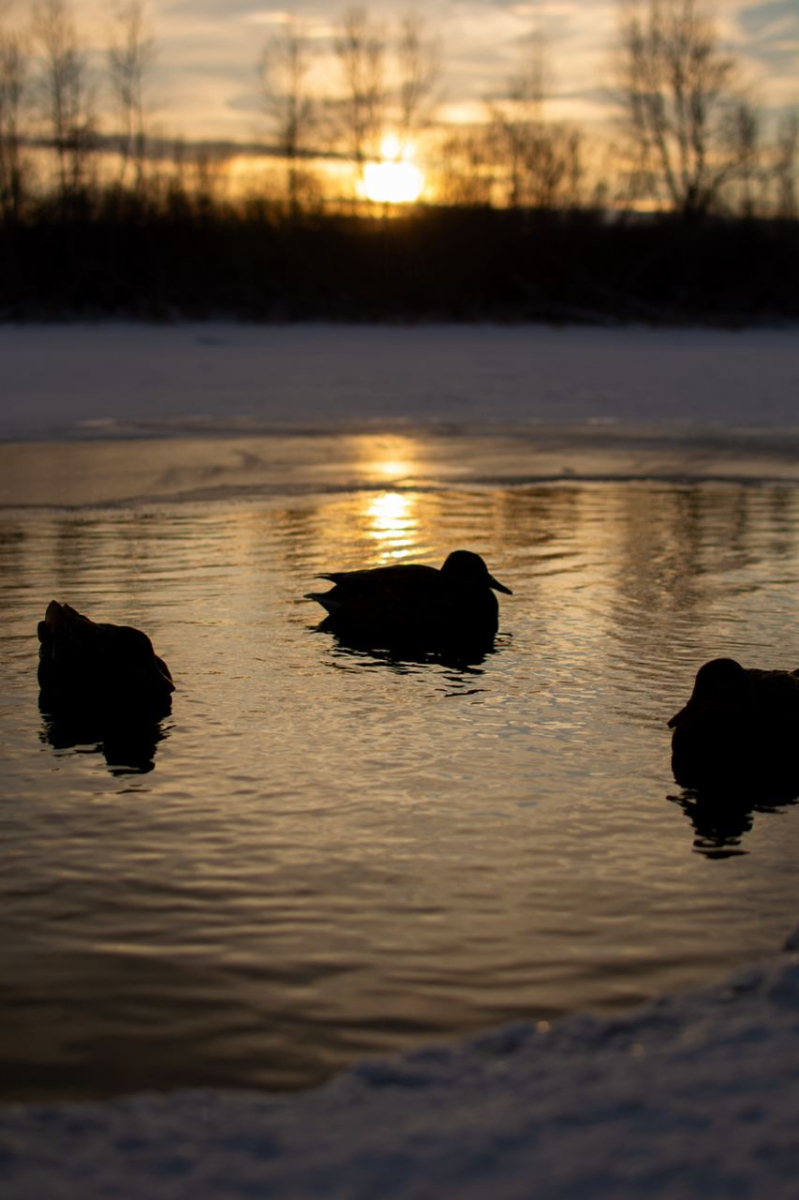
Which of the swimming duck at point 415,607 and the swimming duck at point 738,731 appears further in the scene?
the swimming duck at point 415,607

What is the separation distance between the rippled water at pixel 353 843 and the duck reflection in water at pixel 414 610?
141 millimetres

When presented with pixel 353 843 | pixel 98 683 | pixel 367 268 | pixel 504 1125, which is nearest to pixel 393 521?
pixel 98 683

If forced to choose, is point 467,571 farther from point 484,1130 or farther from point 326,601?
point 484,1130

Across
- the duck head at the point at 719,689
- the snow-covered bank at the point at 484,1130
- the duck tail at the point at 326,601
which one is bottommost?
the snow-covered bank at the point at 484,1130

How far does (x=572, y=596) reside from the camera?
691 cm

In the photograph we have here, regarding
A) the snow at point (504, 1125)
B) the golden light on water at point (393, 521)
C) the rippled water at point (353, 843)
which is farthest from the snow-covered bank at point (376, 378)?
the snow at point (504, 1125)

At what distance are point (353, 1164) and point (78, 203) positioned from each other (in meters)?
34.8

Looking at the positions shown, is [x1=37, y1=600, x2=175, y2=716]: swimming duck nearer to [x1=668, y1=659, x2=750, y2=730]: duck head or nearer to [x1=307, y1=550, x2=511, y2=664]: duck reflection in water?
[x1=307, y1=550, x2=511, y2=664]: duck reflection in water

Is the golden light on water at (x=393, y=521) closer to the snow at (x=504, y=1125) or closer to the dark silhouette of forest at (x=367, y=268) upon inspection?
the snow at (x=504, y=1125)

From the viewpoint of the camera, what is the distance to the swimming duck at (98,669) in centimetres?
500

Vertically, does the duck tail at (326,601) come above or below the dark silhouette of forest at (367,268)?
below

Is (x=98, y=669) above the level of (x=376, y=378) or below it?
below

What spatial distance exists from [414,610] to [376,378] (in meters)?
14.5

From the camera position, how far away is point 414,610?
6266mm
